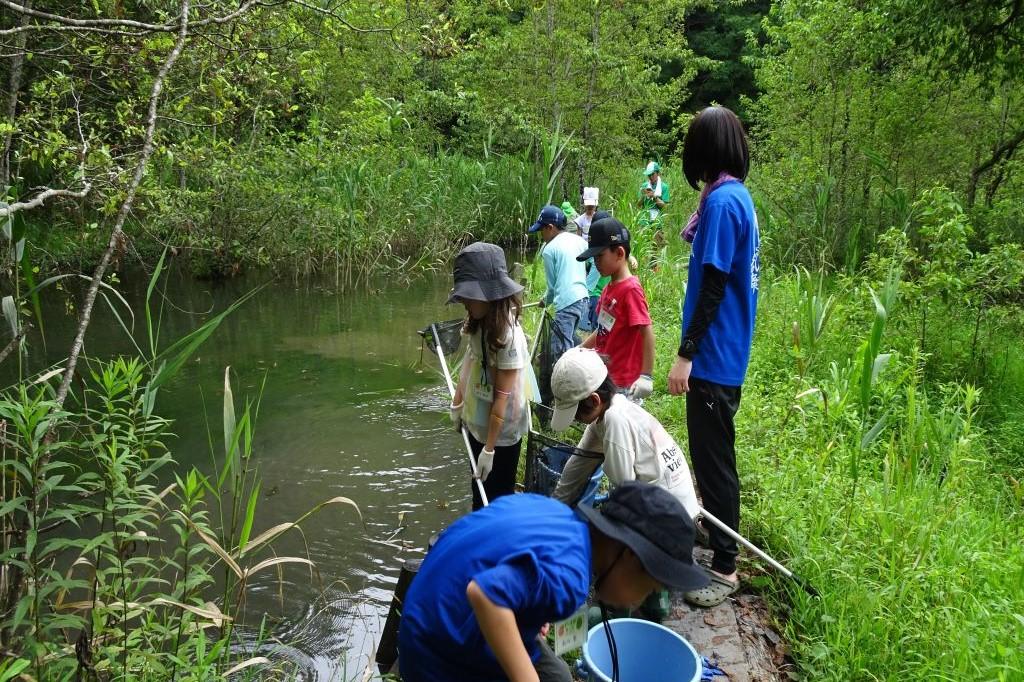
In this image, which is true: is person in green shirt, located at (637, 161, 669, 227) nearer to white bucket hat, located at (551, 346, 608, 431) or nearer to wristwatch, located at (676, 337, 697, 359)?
wristwatch, located at (676, 337, 697, 359)

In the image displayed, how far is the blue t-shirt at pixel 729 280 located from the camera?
2750mm

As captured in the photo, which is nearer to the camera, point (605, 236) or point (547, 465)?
point (547, 465)

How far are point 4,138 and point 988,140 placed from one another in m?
9.12

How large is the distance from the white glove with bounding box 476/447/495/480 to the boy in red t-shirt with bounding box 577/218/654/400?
Answer: 0.79 m

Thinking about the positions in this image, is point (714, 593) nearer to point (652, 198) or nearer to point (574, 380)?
point (574, 380)

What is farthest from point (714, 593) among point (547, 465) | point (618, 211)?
point (618, 211)

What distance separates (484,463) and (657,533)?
174cm

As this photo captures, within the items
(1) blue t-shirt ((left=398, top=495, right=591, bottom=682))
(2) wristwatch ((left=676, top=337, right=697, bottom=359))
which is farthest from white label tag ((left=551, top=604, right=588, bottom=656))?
(2) wristwatch ((left=676, top=337, right=697, bottom=359))

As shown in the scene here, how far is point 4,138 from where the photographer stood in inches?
155

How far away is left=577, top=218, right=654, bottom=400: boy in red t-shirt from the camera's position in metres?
3.57

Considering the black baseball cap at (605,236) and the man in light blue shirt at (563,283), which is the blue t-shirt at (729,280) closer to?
the black baseball cap at (605,236)

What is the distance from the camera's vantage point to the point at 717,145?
2.81 metres

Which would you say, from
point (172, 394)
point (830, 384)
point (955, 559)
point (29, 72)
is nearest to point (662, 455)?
point (955, 559)

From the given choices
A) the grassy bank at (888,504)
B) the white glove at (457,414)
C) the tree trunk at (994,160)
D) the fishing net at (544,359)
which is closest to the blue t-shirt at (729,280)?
the grassy bank at (888,504)
